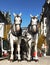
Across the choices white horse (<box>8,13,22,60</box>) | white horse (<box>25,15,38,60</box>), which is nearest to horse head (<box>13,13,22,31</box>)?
white horse (<box>8,13,22,60</box>)

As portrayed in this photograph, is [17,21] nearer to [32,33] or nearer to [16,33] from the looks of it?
[16,33]

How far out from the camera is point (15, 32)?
1678 centimetres

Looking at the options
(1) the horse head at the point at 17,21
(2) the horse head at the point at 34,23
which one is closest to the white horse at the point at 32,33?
(2) the horse head at the point at 34,23

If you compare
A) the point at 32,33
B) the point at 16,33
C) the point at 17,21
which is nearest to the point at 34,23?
the point at 32,33

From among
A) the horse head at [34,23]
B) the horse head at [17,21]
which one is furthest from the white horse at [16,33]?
the horse head at [34,23]

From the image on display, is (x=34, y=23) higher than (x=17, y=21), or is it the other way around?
(x=17, y=21)

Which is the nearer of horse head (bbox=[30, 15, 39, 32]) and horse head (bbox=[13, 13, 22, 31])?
horse head (bbox=[13, 13, 22, 31])

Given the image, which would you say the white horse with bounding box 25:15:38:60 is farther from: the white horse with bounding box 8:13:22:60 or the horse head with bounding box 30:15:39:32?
the white horse with bounding box 8:13:22:60

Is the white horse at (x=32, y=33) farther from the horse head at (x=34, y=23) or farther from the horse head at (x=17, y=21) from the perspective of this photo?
the horse head at (x=17, y=21)

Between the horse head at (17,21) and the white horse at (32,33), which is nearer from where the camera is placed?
the horse head at (17,21)

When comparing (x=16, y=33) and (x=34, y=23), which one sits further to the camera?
(x=16, y=33)

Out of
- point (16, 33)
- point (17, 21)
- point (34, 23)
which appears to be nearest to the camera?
point (17, 21)

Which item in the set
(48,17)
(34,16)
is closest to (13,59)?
(34,16)

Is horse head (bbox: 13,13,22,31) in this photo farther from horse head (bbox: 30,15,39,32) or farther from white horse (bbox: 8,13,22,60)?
horse head (bbox: 30,15,39,32)
